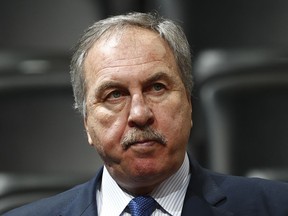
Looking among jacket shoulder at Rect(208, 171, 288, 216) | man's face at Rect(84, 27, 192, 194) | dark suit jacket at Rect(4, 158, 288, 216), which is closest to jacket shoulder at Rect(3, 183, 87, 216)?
dark suit jacket at Rect(4, 158, 288, 216)

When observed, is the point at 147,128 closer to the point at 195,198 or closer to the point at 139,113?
the point at 139,113

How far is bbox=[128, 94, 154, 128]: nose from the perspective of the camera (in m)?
0.85

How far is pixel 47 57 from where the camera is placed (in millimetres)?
1416

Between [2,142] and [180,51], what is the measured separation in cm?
59

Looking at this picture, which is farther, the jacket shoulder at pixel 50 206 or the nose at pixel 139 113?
the jacket shoulder at pixel 50 206

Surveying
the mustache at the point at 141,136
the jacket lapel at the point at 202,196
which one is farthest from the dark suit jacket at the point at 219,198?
the mustache at the point at 141,136

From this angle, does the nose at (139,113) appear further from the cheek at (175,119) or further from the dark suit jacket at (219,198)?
the dark suit jacket at (219,198)

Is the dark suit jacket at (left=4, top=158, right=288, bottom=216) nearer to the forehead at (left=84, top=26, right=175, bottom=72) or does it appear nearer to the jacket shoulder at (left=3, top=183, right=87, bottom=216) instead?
the jacket shoulder at (left=3, top=183, right=87, bottom=216)

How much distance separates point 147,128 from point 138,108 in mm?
28

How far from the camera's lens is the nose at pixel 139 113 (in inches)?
33.5

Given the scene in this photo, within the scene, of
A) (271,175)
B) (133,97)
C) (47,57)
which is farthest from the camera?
(47,57)

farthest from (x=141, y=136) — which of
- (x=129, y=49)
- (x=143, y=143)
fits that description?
(x=129, y=49)

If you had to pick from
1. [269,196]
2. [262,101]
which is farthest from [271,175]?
[269,196]

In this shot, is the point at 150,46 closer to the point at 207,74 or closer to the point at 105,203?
the point at 105,203
